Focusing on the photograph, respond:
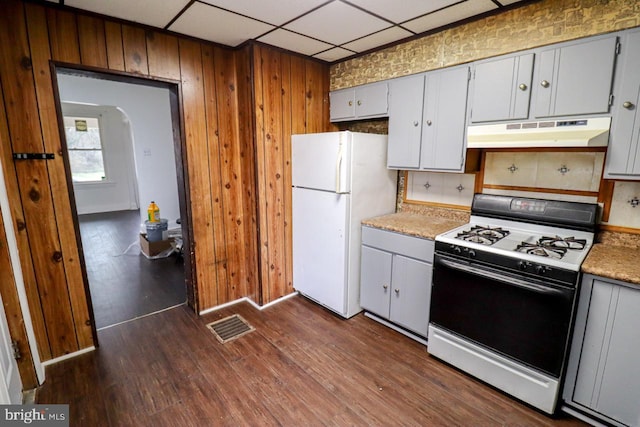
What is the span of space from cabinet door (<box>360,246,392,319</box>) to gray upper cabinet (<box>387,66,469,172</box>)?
0.80m

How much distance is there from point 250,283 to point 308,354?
3.48 ft

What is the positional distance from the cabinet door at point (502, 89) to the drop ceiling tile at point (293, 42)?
1.28 meters

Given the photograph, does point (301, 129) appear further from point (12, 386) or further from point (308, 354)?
point (12, 386)

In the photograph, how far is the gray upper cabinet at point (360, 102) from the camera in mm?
2761

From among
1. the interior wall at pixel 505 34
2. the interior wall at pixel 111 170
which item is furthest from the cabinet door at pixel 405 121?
the interior wall at pixel 111 170

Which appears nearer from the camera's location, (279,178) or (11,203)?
(11,203)

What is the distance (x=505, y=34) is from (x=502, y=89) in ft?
1.15

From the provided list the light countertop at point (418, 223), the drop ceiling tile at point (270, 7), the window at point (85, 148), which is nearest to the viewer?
the drop ceiling tile at point (270, 7)

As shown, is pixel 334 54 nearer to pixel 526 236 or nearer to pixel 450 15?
pixel 450 15

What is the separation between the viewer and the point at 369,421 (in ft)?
5.85

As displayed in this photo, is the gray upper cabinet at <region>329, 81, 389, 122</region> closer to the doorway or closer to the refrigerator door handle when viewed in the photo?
the refrigerator door handle

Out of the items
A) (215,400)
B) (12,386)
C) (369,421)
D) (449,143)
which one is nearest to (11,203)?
(12,386)

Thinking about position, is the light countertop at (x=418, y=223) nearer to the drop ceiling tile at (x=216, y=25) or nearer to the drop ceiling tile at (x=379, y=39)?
the drop ceiling tile at (x=379, y=39)

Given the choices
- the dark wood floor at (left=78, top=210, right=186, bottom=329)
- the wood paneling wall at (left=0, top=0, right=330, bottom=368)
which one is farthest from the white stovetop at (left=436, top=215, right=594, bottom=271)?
the dark wood floor at (left=78, top=210, right=186, bottom=329)
